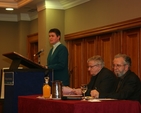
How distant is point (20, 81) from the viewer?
4129mm

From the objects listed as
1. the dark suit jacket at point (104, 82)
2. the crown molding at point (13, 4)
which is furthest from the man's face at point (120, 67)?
the crown molding at point (13, 4)

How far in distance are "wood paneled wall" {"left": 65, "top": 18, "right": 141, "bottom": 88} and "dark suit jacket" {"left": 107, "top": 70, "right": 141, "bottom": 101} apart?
137 cm

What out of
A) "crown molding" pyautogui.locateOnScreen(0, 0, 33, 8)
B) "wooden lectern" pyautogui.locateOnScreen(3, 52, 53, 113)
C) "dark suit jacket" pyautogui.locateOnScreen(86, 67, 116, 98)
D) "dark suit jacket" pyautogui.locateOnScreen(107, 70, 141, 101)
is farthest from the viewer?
"crown molding" pyautogui.locateOnScreen(0, 0, 33, 8)

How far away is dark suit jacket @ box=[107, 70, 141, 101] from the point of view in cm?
342

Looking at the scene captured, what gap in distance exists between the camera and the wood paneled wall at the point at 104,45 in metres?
5.02

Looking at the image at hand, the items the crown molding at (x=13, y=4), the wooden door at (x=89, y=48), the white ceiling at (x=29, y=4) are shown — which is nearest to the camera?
the wooden door at (x=89, y=48)

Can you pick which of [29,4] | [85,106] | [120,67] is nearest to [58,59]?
[120,67]

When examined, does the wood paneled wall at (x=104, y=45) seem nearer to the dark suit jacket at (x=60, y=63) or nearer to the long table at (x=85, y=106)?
the dark suit jacket at (x=60, y=63)

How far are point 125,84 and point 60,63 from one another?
1.59 m

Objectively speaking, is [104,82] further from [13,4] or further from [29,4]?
[13,4]

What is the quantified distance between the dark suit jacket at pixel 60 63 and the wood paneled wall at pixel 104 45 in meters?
0.86

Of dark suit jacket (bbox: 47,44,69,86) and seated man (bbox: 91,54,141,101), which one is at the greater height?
dark suit jacket (bbox: 47,44,69,86)

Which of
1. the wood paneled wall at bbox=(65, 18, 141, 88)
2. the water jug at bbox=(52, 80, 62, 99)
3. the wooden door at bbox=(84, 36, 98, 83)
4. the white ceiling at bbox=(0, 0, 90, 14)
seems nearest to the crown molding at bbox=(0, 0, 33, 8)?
the white ceiling at bbox=(0, 0, 90, 14)

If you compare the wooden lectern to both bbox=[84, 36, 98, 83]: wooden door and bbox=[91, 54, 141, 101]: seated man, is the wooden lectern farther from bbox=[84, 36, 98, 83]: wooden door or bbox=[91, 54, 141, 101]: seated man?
bbox=[84, 36, 98, 83]: wooden door
